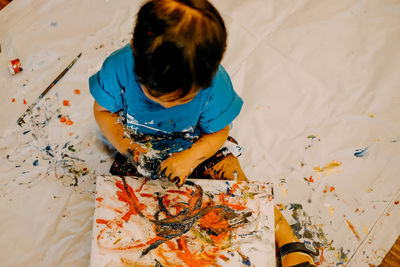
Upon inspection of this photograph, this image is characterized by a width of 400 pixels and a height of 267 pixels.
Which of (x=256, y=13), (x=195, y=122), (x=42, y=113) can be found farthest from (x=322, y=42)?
(x=42, y=113)

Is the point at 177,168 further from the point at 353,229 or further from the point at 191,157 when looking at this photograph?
the point at 353,229

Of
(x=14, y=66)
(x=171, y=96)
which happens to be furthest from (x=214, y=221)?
(x=14, y=66)

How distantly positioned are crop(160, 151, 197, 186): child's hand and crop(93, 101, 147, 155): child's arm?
0.21ft

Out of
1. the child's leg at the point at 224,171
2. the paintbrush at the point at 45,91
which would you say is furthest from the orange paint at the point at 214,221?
the paintbrush at the point at 45,91

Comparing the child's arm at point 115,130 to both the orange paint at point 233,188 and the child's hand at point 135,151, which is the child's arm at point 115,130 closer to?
the child's hand at point 135,151

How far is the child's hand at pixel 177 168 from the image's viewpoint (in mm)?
660

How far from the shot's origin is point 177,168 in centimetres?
66

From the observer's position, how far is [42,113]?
2.83 ft

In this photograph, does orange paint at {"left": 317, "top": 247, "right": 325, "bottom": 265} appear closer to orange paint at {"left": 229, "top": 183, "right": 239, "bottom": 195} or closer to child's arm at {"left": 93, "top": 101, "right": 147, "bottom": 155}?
orange paint at {"left": 229, "top": 183, "right": 239, "bottom": 195}

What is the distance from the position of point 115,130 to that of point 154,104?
0.15 meters

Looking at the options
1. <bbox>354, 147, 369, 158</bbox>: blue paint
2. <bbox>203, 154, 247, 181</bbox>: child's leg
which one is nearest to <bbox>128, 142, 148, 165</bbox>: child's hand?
<bbox>203, 154, 247, 181</bbox>: child's leg

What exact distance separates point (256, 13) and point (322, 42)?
0.22 meters

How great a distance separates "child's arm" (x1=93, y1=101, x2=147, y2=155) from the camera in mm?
695

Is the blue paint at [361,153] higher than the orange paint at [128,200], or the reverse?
the orange paint at [128,200]
